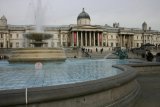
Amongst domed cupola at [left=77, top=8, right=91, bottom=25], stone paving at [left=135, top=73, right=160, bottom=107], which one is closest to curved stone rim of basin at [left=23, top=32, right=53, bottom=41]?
stone paving at [left=135, top=73, right=160, bottom=107]

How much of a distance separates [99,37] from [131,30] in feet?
76.3

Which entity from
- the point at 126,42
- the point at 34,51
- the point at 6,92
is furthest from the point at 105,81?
the point at 126,42

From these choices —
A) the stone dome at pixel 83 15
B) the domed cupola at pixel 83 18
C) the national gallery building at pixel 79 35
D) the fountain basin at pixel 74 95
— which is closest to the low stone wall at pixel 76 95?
the fountain basin at pixel 74 95

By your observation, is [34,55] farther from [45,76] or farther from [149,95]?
[149,95]

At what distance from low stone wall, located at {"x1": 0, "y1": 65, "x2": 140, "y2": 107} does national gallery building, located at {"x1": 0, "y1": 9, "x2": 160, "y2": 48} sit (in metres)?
86.7

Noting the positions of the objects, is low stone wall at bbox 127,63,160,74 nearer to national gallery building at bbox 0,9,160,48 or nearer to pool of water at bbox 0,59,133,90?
pool of water at bbox 0,59,133,90

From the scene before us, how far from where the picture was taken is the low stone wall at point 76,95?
5.46 m

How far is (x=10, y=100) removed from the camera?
210 inches

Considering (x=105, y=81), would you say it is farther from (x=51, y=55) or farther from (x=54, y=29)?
(x=54, y=29)

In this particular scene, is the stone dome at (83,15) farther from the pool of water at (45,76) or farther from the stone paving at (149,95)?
the stone paving at (149,95)

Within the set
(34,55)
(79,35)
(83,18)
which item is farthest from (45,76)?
(83,18)

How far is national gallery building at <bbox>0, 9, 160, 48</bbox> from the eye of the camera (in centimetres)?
10138

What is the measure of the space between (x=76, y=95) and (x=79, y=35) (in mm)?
96208

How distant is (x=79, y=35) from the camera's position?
335 feet
